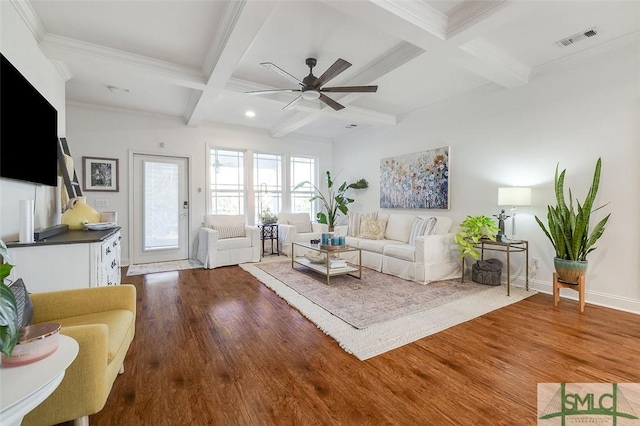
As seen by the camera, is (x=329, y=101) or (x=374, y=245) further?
(x=374, y=245)

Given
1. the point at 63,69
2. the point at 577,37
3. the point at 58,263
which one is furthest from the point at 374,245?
the point at 63,69

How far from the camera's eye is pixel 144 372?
1.83 metres

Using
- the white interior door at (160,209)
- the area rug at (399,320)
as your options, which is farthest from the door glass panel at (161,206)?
the area rug at (399,320)

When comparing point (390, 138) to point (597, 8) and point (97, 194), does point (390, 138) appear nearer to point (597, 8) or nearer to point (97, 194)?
point (597, 8)

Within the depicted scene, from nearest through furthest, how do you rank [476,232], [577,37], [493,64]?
[577,37], [493,64], [476,232]

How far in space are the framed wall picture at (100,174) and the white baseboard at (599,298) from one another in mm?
6285

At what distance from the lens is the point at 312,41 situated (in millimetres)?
2857

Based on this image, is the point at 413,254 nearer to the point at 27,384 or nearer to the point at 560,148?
the point at 560,148

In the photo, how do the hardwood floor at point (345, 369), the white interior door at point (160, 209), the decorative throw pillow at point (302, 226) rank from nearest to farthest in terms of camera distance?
the hardwood floor at point (345, 369) < the white interior door at point (160, 209) < the decorative throw pillow at point (302, 226)

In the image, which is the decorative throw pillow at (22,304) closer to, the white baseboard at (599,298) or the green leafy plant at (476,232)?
the green leafy plant at (476,232)

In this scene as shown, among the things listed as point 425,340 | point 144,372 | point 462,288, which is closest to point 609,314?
point 462,288

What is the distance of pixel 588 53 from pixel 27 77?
17.5ft

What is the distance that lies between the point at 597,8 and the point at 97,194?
654 centimetres

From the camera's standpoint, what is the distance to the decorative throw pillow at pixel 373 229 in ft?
15.7
